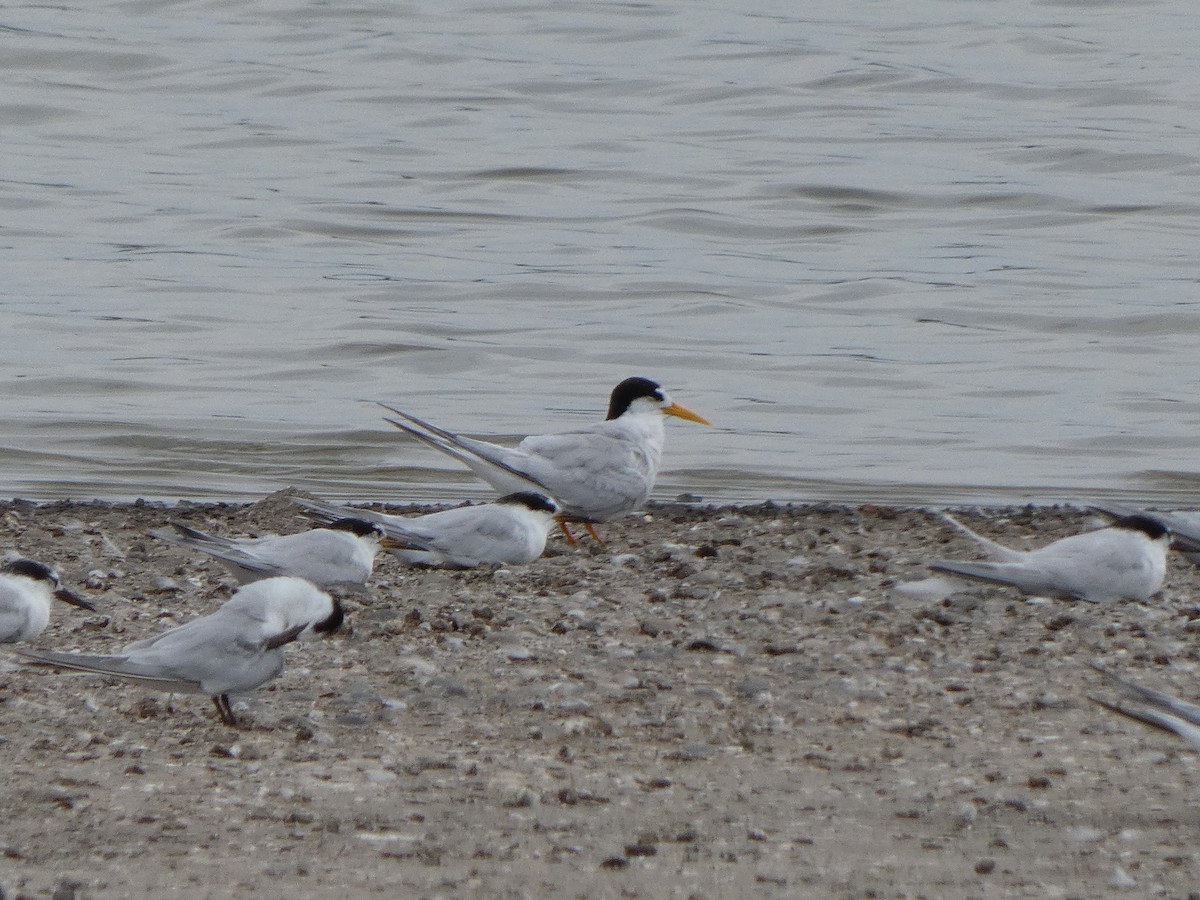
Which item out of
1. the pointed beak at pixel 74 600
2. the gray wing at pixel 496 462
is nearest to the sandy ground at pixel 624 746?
the pointed beak at pixel 74 600

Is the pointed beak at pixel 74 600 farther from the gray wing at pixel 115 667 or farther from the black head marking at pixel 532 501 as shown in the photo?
the black head marking at pixel 532 501

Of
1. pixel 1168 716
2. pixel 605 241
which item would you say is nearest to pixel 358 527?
pixel 1168 716

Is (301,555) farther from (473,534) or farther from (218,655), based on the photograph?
(218,655)

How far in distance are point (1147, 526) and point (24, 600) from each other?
10.9 ft

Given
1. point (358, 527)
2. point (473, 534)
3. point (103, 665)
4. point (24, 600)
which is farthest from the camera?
point (473, 534)

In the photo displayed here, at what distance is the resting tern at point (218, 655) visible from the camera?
4.28 meters

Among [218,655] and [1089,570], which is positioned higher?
[218,655]

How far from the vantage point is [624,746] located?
4363 mm

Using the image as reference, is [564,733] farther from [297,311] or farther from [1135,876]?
[297,311]

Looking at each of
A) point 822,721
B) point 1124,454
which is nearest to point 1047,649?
point 822,721

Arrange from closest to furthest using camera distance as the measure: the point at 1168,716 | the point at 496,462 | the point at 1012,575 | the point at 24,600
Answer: the point at 1168,716 < the point at 24,600 < the point at 1012,575 < the point at 496,462

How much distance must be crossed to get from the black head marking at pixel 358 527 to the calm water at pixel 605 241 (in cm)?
256

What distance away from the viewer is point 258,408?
33.1 ft

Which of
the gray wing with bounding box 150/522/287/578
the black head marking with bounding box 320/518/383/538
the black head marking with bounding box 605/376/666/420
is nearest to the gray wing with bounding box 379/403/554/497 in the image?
the black head marking with bounding box 605/376/666/420
